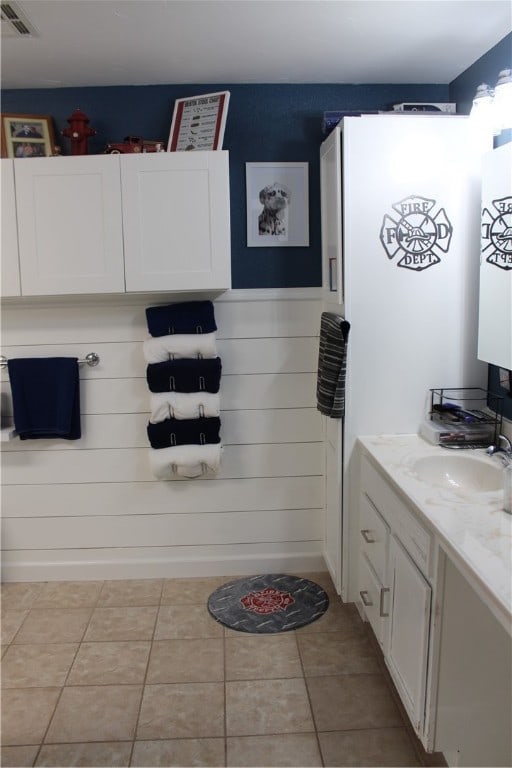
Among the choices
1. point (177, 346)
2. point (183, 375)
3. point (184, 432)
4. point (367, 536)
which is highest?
point (177, 346)

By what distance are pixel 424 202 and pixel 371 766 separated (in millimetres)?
1985

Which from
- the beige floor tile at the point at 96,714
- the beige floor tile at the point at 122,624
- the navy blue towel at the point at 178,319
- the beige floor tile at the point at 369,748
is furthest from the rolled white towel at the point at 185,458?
the beige floor tile at the point at 369,748

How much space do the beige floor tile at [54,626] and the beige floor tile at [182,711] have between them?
0.55 metres

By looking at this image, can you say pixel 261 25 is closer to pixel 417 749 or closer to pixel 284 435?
pixel 284 435

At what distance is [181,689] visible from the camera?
7.67 feet

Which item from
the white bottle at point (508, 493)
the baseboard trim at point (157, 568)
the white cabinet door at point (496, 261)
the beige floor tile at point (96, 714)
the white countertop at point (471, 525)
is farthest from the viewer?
the baseboard trim at point (157, 568)

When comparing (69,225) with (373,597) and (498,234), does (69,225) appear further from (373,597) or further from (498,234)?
(373,597)

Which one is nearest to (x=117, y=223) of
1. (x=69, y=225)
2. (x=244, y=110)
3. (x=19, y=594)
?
(x=69, y=225)

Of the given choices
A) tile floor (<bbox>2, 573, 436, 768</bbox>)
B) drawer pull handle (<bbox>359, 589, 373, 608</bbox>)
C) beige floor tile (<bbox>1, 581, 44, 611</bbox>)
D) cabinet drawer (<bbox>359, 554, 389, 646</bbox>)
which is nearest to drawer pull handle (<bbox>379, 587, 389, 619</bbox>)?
cabinet drawer (<bbox>359, 554, 389, 646</bbox>)

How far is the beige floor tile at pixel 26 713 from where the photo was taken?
212 centimetres

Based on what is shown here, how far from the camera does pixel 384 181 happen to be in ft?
8.11

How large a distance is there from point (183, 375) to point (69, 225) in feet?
2.60

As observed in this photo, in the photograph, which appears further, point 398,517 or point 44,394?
point 44,394

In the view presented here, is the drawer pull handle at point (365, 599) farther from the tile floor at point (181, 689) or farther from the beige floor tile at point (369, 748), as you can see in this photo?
the beige floor tile at point (369, 748)
